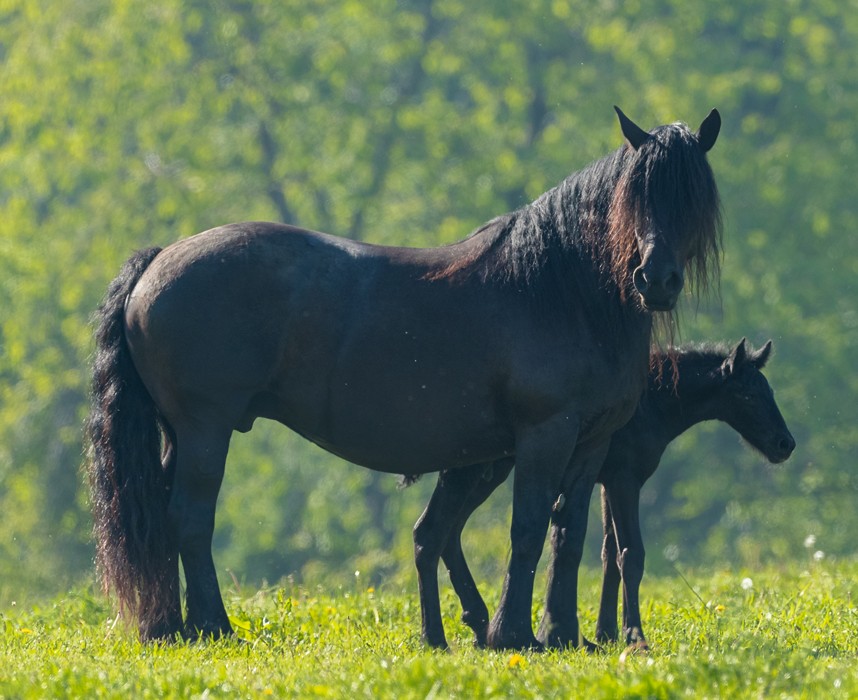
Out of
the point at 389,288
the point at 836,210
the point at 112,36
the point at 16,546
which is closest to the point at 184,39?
the point at 112,36

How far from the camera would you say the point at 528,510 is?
771 cm

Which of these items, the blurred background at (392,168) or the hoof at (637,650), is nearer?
the hoof at (637,650)

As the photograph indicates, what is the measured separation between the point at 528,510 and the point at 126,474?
2134mm

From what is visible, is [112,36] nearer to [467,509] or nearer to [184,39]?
[184,39]

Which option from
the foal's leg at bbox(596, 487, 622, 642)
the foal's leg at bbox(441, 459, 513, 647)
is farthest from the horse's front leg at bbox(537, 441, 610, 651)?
the foal's leg at bbox(441, 459, 513, 647)

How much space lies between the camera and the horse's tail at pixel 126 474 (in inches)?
309

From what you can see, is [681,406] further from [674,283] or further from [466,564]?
[674,283]

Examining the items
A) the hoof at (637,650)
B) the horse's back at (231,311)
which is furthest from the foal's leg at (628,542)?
the horse's back at (231,311)

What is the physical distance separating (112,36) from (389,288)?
72.7ft

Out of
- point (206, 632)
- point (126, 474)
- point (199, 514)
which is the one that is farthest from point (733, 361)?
point (126, 474)

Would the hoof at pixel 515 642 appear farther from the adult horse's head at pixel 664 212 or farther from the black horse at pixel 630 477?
the adult horse's head at pixel 664 212

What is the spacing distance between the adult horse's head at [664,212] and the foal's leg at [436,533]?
61.8 inches

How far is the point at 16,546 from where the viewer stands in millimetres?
25641

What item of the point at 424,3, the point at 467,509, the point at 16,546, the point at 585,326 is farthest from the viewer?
the point at 424,3
